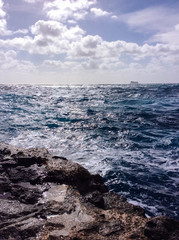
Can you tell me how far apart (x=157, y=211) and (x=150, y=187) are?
120cm

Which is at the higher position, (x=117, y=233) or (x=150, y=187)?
(x=117, y=233)

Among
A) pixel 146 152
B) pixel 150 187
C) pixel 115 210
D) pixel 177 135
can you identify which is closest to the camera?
pixel 115 210

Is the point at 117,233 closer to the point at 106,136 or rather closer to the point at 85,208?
the point at 85,208

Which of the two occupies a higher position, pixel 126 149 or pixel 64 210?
pixel 64 210

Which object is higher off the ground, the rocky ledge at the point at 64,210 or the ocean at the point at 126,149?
the rocky ledge at the point at 64,210

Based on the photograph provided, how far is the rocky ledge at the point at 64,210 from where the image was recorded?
321 cm

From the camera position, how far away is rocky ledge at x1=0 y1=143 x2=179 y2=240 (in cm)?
321

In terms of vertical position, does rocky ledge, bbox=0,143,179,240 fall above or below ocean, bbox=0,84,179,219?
above

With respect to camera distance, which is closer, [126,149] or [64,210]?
[64,210]

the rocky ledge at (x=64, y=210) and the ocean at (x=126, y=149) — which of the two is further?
the ocean at (x=126, y=149)

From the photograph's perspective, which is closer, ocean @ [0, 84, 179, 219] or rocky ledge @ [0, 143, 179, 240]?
rocky ledge @ [0, 143, 179, 240]

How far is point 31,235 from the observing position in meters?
3.13

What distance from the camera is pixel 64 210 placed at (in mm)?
3807

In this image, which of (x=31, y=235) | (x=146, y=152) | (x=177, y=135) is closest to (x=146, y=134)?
(x=177, y=135)
